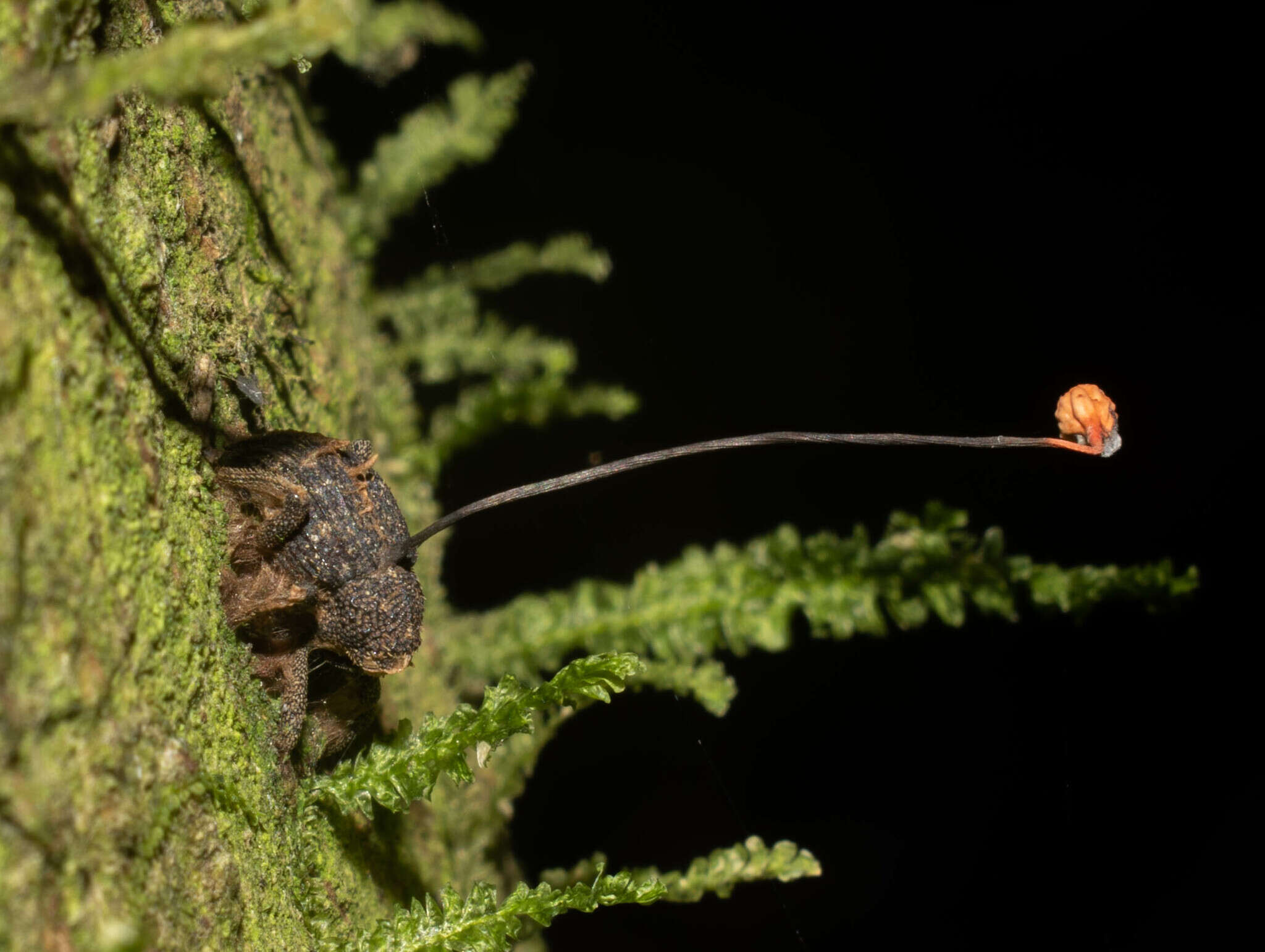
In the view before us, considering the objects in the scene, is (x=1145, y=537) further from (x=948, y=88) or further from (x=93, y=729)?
(x=93, y=729)

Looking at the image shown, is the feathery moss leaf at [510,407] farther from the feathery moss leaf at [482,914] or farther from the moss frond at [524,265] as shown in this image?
the feathery moss leaf at [482,914]

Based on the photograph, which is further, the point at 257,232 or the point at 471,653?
the point at 471,653

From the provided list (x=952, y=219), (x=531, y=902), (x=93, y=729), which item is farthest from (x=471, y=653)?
(x=952, y=219)

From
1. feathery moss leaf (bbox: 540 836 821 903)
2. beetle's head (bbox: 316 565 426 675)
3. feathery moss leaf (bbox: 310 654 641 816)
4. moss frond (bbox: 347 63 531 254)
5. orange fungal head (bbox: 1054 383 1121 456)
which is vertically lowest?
feathery moss leaf (bbox: 540 836 821 903)

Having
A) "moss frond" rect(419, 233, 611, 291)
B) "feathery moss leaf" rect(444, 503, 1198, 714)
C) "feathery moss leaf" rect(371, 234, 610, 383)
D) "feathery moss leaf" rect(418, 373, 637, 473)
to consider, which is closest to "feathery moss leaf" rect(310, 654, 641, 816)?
"feathery moss leaf" rect(444, 503, 1198, 714)

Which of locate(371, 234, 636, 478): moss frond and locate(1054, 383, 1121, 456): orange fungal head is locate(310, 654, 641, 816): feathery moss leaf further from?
locate(371, 234, 636, 478): moss frond

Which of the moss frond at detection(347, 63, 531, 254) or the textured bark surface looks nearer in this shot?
the textured bark surface
